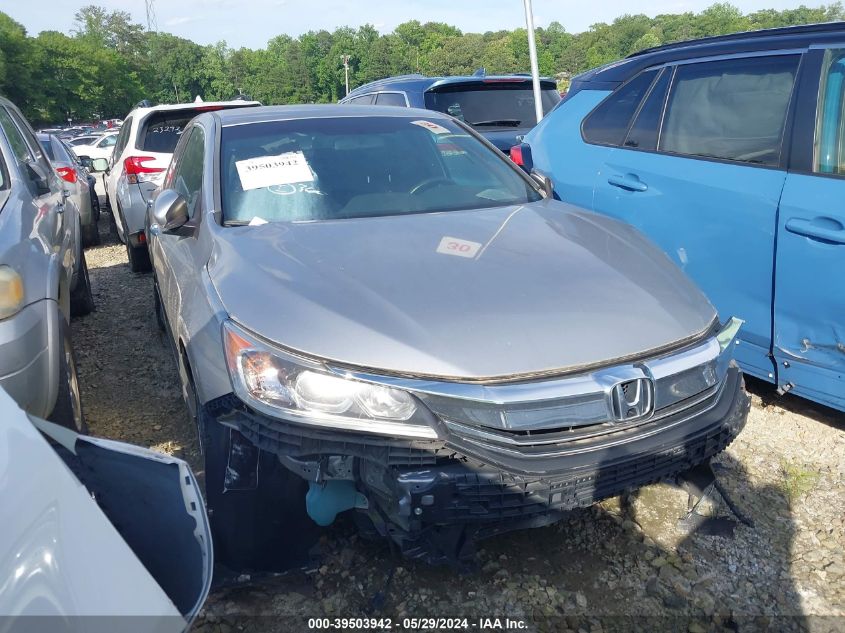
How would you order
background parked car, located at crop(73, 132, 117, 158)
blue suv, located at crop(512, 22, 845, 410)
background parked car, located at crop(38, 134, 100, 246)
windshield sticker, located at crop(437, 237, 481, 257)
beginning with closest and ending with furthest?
windshield sticker, located at crop(437, 237, 481, 257), blue suv, located at crop(512, 22, 845, 410), background parked car, located at crop(38, 134, 100, 246), background parked car, located at crop(73, 132, 117, 158)

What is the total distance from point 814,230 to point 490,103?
4.90m

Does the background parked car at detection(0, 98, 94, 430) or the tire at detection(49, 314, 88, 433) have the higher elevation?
the background parked car at detection(0, 98, 94, 430)

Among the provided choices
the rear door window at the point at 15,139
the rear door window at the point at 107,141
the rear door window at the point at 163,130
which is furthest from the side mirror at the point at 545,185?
the rear door window at the point at 107,141

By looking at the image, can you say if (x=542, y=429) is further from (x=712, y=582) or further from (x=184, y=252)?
(x=184, y=252)

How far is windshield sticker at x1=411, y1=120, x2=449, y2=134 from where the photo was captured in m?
3.68

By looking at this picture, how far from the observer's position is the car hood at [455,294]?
2.02 metres

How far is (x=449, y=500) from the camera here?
74.9 inches

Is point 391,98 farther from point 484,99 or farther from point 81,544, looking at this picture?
point 81,544

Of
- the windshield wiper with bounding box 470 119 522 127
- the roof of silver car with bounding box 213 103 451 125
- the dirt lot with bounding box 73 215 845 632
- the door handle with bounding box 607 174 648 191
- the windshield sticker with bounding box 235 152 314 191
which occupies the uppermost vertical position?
the roof of silver car with bounding box 213 103 451 125

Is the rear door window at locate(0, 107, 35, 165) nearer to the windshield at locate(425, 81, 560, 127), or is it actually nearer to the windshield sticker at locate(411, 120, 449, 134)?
the windshield sticker at locate(411, 120, 449, 134)

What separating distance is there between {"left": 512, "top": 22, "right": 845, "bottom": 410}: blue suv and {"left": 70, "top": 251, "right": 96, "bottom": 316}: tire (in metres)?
3.67

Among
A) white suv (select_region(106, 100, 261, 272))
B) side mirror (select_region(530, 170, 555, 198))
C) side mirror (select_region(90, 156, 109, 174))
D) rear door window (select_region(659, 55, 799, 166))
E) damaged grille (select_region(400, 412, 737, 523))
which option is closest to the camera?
damaged grille (select_region(400, 412, 737, 523))

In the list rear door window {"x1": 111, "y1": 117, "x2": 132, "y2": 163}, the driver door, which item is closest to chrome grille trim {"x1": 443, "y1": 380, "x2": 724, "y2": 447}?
the driver door

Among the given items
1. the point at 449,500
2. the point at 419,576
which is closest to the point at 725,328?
the point at 449,500
